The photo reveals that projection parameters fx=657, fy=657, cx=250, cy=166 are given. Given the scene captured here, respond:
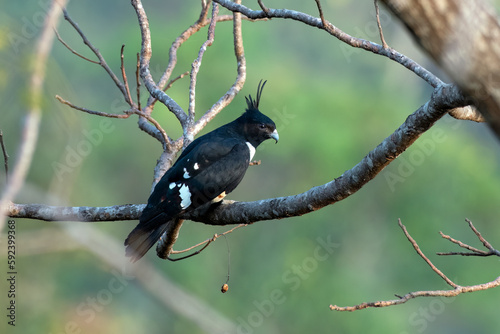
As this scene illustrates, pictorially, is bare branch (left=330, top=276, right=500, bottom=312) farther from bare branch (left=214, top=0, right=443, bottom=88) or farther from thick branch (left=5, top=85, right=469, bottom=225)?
bare branch (left=214, top=0, right=443, bottom=88)

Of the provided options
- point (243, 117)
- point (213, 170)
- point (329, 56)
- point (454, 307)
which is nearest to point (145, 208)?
point (213, 170)

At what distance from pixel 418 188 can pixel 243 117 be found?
14103 millimetres

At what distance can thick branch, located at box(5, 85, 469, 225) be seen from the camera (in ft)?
8.32

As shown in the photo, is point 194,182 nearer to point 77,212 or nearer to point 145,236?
point 145,236

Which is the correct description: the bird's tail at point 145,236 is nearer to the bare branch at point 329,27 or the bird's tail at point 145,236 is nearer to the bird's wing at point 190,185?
the bird's wing at point 190,185

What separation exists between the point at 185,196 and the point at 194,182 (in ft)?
0.75

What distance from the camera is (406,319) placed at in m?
17.4

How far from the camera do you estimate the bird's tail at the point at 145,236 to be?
386cm

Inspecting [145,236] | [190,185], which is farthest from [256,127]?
[145,236]

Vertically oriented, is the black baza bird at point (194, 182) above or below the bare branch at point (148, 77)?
below

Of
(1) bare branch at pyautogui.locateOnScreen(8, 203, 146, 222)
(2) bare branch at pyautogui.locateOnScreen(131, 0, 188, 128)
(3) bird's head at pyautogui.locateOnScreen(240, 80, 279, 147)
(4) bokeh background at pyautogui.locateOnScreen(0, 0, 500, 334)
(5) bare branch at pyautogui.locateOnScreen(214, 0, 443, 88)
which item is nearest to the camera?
(5) bare branch at pyautogui.locateOnScreen(214, 0, 443, 88)

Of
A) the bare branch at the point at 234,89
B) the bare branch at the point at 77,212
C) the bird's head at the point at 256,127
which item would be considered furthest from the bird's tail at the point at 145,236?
the bird's head at the point at 256,127

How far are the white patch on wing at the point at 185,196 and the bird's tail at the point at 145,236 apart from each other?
0.15 m

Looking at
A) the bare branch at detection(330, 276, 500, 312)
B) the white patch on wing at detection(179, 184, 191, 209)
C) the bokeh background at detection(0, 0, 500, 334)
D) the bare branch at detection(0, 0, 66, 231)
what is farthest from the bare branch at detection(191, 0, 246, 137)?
the bokeh background at detection(0, 0, 500, 334)
